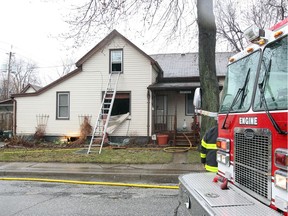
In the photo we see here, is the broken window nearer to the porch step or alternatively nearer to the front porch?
the front porch

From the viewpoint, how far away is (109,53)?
1573cm

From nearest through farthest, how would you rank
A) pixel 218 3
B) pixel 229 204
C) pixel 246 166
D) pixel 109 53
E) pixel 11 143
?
pixel 229 204, pixel 246 166, pixel 218 3, pixel 11 143, pixel 109 53

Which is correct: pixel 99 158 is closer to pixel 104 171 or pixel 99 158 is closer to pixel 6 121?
pixel 104 171

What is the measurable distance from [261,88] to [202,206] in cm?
135

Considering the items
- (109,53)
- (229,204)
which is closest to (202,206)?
(229,204)

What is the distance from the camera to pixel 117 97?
51.2ft

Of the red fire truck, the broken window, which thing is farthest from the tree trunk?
the red fire truck

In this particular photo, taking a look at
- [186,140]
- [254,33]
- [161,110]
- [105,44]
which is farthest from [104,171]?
[105,44]


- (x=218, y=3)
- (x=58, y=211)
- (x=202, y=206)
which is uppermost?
(x=218, y=3)

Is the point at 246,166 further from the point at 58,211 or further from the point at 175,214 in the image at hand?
the point at 58,211

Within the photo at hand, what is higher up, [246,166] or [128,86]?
[128,86]

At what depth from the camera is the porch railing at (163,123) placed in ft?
50.6

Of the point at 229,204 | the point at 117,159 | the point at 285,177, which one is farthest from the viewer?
the point at 117,159

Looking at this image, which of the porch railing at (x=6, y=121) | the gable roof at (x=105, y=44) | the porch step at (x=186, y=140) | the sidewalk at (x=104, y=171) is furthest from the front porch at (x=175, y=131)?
the porch railing at (x=6, y=121)
